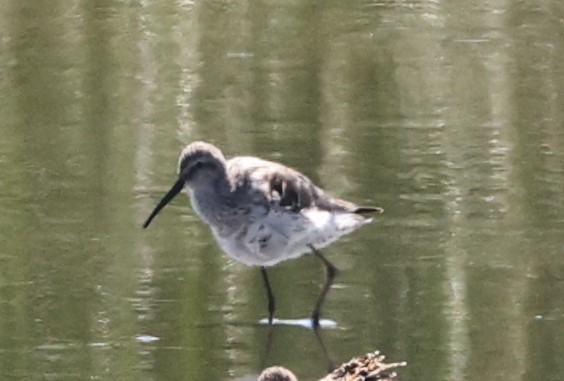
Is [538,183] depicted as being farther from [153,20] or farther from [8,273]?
[153,20]

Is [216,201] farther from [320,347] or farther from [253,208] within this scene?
[320,347]

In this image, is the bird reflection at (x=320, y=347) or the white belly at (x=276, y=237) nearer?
the bird reflection at (x=320, y=347)

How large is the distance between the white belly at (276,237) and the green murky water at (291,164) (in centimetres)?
35

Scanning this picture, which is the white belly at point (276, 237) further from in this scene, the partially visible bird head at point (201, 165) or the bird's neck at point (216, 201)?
the partially visible bird head at point (201, 165)

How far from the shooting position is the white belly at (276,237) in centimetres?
884

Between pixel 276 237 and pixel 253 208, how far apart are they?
0.68 ft

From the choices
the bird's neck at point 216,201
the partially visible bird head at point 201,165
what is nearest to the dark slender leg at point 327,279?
the bird's neck at point 216,201

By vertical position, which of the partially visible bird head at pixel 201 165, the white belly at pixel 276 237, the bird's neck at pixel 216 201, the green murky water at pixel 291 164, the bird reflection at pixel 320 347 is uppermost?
the partially visible bird head at pixel 201 165

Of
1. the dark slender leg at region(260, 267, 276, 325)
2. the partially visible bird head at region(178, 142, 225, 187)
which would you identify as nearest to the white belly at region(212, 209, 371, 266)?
the dark slender leg at region(260, 267, 276, 325)

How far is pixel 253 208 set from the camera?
895 centimetres

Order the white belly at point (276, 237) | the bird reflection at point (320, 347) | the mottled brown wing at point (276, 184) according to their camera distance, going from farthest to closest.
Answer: the mottled brown wing at point (276, 184)
the white belly at point (276, 237)
the bird reflection at point (320, 347)

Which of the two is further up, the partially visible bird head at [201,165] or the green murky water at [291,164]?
the partially visible bird head at [201,165]

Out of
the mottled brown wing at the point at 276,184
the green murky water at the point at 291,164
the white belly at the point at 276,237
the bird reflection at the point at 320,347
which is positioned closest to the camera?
the bird reflection at the point at 320,347

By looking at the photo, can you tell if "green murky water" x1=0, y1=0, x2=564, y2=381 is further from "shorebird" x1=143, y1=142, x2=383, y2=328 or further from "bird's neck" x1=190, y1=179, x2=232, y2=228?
"bird's neck" x1=190, y1=179, x2=232, y2=228
